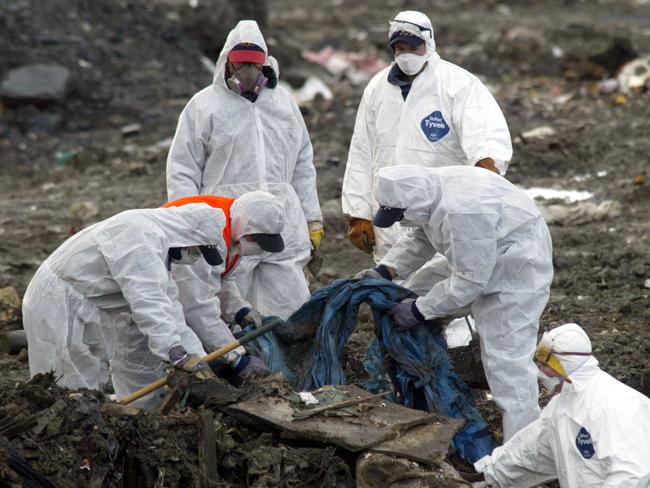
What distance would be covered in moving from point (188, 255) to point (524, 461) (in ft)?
6.49

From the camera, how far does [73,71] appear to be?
1667cm

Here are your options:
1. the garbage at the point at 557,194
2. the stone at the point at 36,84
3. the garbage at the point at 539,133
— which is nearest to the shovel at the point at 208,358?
the garbage at the point at 557,194

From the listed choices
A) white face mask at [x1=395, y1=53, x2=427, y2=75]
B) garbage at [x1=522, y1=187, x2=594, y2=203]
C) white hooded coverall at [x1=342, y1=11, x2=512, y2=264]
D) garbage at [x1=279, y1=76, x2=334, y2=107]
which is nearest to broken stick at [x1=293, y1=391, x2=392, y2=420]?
white hooded coverall at [x1=342, y1=11, x2=512, y2=264]

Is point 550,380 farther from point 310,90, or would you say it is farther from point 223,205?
point 310,90

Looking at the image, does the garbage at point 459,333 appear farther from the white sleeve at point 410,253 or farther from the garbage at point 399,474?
the garbage at point 399,474

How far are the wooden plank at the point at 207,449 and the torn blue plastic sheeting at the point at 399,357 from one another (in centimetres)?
124

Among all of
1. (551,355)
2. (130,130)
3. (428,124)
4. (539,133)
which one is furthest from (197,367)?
(130,130)

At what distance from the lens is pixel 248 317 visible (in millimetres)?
6648

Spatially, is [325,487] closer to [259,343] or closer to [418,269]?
[259,343]

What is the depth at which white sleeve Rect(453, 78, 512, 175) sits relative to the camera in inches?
280

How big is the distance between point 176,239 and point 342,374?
129 centimetres

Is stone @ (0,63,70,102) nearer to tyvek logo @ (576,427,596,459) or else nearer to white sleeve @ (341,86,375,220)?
white sleeve @ (341,86,375,220)

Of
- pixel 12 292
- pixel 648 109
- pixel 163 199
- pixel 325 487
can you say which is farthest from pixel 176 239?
pixel 648 109

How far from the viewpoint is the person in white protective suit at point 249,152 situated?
714 cm
